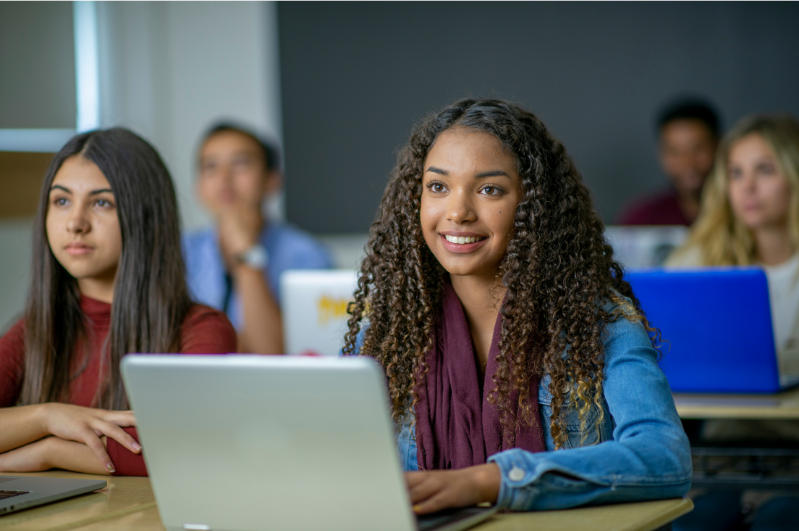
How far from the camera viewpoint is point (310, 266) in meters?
3.63

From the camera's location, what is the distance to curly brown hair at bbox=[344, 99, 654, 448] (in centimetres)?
134

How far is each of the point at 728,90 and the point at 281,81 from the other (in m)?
2.31

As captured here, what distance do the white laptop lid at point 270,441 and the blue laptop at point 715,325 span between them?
1.14m

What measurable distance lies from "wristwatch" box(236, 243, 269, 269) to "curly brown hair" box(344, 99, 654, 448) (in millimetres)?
1958

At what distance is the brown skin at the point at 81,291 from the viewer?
1446mm

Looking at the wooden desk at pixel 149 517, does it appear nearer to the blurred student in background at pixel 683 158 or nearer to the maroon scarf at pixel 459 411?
the maroon scarf at pixel 459 411

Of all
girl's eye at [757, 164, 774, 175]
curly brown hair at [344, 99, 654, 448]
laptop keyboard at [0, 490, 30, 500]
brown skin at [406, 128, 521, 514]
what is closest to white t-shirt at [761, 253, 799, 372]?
girl's eye at [757, 164, 774, 175]

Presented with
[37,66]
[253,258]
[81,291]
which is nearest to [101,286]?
[81,291]

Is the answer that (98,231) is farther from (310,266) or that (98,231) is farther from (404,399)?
(310,266)

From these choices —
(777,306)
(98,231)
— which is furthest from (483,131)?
(777,306)

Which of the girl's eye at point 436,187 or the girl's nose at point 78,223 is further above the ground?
the girl's eye at point 436,187

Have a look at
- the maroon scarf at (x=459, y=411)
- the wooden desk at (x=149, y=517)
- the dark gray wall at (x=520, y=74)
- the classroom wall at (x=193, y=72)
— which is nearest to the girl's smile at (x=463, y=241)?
the maroon scarf at (x=459, y=411)

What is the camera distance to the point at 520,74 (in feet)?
13.9

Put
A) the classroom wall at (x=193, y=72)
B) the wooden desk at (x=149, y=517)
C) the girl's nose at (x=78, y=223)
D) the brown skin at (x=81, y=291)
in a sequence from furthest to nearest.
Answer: the classroom wall at (x=193, y=72), the girl's nose at (x=78, y=223), the brown skin at (x=81, y=291), the wooden desk at (x=149, y=517)
